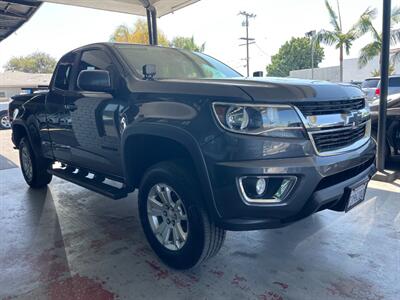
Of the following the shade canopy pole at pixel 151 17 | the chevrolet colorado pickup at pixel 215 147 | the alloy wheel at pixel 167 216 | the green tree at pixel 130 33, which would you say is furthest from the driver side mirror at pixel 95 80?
the green tree at pixel 130 33

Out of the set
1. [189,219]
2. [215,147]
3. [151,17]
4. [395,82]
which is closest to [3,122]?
[151,17]

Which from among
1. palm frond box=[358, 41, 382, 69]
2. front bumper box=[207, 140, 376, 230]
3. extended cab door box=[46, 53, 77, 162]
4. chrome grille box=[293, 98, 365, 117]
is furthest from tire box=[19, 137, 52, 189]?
palm frond box=[358, 41, 382, 69]

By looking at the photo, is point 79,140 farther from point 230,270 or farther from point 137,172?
point 230,270

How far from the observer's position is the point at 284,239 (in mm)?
3414

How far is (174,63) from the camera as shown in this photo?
3750 mm

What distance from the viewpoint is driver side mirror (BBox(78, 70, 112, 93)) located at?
311 centimetres

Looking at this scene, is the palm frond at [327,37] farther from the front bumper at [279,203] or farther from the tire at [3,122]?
the front bumper at [279,203]

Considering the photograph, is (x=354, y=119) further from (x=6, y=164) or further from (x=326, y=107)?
(x=6, y=164)

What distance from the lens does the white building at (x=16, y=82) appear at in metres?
34.5

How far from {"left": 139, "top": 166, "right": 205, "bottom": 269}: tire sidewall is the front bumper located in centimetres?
23

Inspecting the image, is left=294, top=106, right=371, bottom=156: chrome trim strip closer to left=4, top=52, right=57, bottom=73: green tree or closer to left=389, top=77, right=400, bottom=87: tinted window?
left=389, top=77, right=400, bottom=87: tinted window

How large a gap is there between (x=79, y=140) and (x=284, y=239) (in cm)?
241

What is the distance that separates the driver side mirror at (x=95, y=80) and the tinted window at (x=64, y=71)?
1.16 metres

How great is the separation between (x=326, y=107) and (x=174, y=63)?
182 cm
